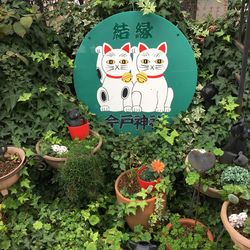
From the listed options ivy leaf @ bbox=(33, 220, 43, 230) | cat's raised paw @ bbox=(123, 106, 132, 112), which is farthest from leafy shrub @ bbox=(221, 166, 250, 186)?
ivy leaf @ bbox=(33, 220, 43, 230)

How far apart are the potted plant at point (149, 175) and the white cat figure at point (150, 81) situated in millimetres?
777

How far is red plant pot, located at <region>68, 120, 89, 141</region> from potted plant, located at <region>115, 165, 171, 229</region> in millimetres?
634

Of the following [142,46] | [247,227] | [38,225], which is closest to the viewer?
[247,227]

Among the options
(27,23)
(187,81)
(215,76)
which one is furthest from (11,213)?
(215,76)

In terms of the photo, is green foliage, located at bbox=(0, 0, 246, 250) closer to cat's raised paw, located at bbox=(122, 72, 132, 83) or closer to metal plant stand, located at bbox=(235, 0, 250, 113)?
metal plant stand, located at bbox=(235, 0, 250, 113)

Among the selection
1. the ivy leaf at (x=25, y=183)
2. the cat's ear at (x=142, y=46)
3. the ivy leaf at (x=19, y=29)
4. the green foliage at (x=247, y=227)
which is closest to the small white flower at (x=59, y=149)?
the ivy leaf at (x=25, y=183)

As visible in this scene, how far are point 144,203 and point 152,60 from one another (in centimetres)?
152

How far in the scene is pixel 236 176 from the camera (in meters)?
2.80

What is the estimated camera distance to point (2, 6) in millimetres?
3689

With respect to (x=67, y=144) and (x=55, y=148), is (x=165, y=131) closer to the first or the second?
(x=67, y=144)

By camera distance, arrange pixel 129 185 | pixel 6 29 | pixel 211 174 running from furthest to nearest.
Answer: pixel 6 29
pixel 129 185
pixel 211 174

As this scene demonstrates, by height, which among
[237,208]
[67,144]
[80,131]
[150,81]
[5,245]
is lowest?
[5,245]

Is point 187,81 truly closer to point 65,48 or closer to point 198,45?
point 198,45

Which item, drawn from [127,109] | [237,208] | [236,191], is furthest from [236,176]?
[127,109]
